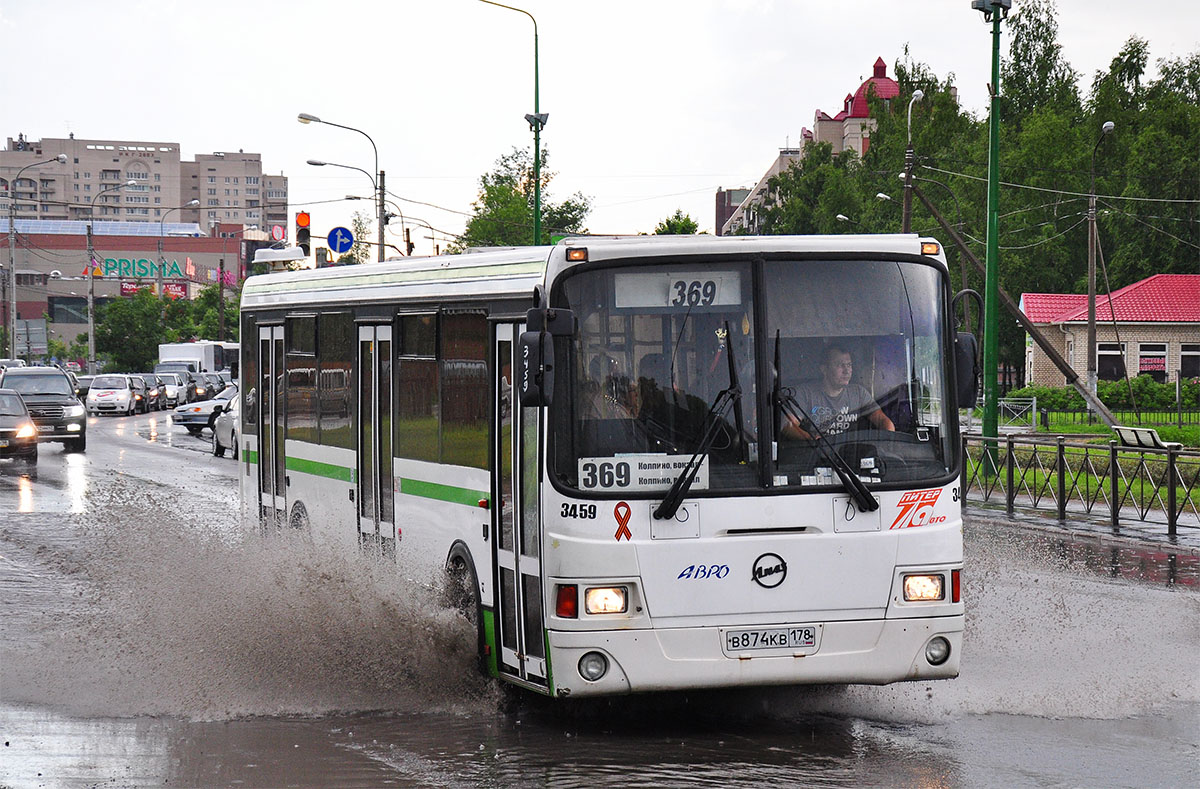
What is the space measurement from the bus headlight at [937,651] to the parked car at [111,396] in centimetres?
5556

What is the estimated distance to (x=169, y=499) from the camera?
22.5m

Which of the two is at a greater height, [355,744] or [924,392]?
[924,392]

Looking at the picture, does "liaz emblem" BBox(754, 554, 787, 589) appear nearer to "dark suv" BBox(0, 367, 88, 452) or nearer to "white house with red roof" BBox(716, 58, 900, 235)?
"dark suv" BBox(0, 367, 88, 452)

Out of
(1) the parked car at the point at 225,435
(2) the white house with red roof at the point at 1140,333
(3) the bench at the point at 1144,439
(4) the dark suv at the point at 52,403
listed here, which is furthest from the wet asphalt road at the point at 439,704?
(2) the white house with red roof at the point at 1140,333

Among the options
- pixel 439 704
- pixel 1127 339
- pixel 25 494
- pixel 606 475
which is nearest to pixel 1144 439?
pixel 439 704

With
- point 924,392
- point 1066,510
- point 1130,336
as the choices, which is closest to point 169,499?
point 1066,510

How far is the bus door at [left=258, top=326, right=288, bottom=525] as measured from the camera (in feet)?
42.7

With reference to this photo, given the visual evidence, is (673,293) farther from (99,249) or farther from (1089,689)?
(99,249)

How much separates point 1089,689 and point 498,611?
3703 mm

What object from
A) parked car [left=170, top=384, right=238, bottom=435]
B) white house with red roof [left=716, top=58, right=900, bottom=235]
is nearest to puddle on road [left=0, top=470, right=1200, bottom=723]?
parked car [left=170, top=384, right=238, bottom=435]

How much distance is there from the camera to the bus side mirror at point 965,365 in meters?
8.18

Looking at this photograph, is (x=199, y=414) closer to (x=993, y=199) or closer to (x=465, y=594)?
(x=993, y=199)

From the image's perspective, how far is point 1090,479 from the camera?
21031mm

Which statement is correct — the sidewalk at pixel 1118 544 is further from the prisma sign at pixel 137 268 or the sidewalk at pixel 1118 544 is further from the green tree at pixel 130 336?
the prisma sign at pixel 137 268
